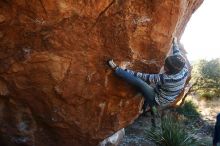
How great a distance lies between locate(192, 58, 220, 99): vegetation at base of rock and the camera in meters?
18.9

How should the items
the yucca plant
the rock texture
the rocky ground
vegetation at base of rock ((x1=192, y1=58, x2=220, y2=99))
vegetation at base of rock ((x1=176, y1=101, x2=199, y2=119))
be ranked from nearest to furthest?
the rock texture → the yucca plant → the rocky ground → vegetation at base of rock ((x1=176, y1=101, x2=199, y2=119)) → vegetation at base of rock ((x1=192, y1=58, x2=220, y2=99))

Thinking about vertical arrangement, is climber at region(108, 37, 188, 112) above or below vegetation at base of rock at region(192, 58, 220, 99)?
below

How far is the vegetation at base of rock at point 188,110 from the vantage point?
15.1 meters

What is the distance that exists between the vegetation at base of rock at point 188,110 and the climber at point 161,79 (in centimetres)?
808

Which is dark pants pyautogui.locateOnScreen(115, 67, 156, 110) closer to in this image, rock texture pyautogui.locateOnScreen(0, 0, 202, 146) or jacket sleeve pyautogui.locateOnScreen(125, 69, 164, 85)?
jacket sleeve pyautogui.locateOnScreen(125, 69, 164, 85)

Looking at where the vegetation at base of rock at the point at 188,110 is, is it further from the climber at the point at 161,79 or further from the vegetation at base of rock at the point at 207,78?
the climber at the point at 161,79

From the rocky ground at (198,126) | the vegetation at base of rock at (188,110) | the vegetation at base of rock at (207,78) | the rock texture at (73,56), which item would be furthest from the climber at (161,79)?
the vegetation at base of rock at (207,78)

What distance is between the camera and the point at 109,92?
23.9ft

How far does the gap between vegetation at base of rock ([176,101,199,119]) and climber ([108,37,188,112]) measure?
26.5 feet

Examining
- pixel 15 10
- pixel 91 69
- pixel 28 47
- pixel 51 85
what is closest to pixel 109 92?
pixel 91 69

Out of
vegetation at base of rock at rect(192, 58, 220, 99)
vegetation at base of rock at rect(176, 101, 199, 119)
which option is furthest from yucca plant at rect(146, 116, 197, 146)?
vegetation at base of rock at rect(192, 58, 220, 99)

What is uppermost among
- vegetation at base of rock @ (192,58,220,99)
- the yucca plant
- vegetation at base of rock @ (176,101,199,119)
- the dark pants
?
vegetation at base of rock @ (192,58,220,99)

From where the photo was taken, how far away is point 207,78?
19.5 m

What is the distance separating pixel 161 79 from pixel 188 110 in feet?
29.7
